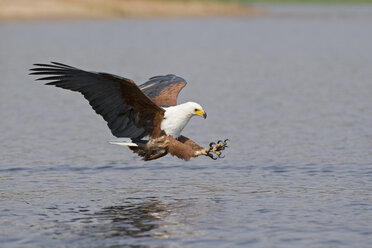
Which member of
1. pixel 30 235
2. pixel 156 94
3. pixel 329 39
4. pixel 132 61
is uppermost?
pixel 329 39

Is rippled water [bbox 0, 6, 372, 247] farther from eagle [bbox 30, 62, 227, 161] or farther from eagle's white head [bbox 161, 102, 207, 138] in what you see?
eagle's white head [bbox 161, 102, 207, 138]

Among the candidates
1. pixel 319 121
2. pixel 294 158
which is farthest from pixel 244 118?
pixel 294 158

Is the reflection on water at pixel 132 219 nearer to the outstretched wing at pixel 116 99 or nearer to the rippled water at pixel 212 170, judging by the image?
the rippled water at pixel 212 170

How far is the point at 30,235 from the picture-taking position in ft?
27.6

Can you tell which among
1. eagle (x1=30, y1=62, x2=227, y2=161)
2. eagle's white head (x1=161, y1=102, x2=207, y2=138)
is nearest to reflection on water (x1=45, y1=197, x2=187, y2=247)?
eagle (x1=30, y1=62, x2=227, y2=161)

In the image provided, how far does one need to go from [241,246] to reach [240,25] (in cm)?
5096

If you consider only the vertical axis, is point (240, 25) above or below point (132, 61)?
above

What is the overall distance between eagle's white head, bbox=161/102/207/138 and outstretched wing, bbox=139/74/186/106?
838 millimetres

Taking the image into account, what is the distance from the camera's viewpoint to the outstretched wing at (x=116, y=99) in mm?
9703

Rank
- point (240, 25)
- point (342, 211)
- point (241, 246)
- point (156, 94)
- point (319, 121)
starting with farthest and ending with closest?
point (240, 25) < point (319, 121) < point (156, 94) < point (342, 211) < point (241, 246)

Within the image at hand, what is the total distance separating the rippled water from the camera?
8.52 metres

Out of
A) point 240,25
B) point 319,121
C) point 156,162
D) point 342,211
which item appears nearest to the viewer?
point 342,211

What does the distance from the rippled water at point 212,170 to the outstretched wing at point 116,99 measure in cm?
81

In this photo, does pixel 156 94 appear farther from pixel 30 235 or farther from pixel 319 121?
pixel 319 121
